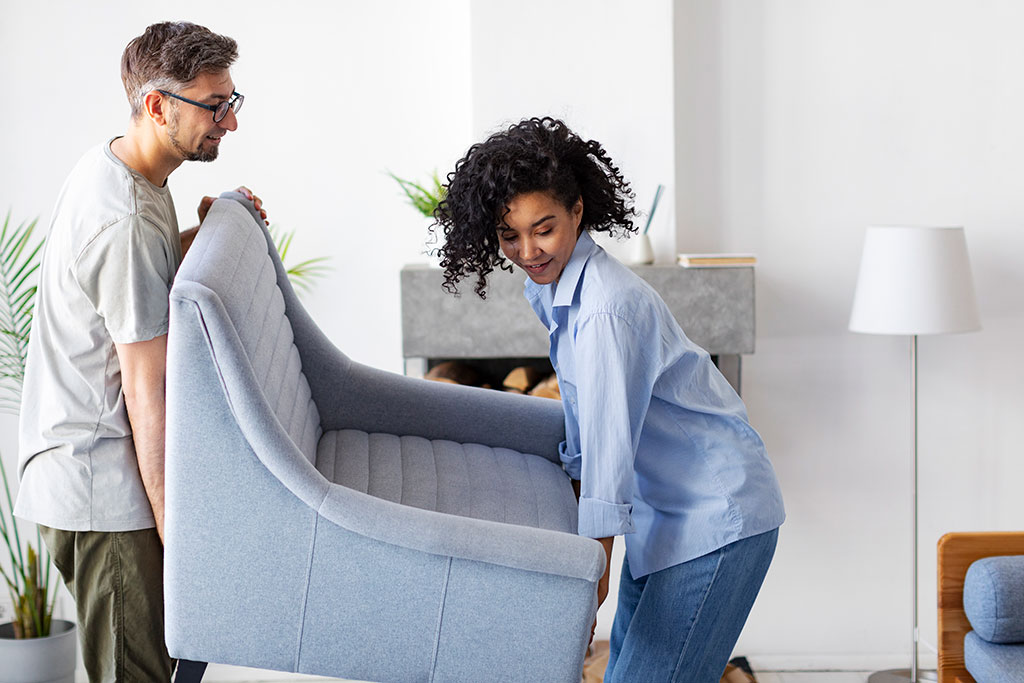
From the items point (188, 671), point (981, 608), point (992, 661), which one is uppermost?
point (188, 671)

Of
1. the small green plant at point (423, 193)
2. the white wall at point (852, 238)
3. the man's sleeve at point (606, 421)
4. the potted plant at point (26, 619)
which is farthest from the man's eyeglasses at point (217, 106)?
the white wall at point (852, 238)

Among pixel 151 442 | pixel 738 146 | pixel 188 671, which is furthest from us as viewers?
pixel 738 146

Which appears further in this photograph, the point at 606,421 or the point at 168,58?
the point at 168,58

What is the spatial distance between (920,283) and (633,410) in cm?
155

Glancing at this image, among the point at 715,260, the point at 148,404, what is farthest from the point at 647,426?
the point at 715,260

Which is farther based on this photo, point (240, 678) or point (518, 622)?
point (240, 678)

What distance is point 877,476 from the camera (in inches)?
122

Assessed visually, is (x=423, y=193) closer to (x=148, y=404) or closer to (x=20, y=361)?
(x=20, y=361)

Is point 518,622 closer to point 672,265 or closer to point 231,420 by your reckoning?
point 231,420

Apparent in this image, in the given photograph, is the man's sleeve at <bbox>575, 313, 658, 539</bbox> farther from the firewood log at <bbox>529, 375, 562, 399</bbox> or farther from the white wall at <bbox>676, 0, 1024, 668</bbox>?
the white wall at <bbox>676, 0, 1024, 668</bbox>

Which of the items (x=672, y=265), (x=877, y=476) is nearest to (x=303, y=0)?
(x=672, y=265)

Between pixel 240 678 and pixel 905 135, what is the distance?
2625mm

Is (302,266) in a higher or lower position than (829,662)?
higher

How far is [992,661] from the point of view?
2133 mm
